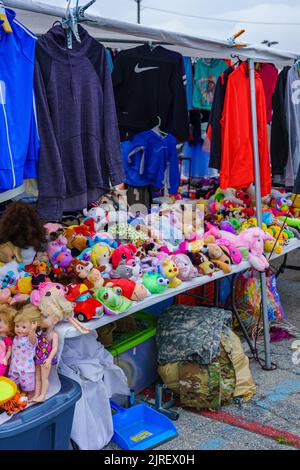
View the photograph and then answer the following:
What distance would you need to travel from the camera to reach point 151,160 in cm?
518

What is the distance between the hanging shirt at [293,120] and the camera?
472cm

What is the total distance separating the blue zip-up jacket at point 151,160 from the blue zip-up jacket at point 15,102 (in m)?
2.54

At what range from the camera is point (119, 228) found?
3.68 metres

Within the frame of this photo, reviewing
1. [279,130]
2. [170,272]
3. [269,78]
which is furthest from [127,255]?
[269,78]

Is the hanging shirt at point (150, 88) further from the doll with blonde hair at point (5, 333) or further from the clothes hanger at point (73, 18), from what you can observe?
the doll with blonde hair at point (5, 333)

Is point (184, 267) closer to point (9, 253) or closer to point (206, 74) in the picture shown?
point (9, 253)

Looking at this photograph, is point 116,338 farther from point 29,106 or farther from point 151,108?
point 151,108

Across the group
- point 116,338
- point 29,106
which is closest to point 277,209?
point 116,338

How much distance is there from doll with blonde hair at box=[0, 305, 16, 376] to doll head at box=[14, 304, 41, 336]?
0.06m

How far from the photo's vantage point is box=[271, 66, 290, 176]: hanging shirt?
4809 mm

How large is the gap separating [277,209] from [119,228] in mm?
2083

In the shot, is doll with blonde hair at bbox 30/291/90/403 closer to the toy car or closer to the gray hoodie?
the toy car

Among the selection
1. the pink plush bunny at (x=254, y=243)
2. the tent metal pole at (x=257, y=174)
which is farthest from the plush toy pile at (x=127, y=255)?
the tent metal pole at (x=257, y=174)

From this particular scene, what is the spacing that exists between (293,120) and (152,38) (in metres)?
2.15
